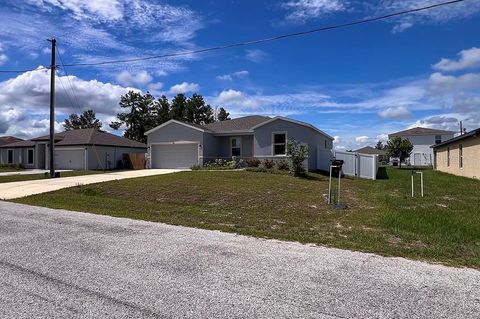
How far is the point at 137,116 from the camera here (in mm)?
61906

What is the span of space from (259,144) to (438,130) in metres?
39.1

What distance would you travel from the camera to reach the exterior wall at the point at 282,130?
25453mm

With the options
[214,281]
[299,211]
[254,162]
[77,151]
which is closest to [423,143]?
[254,162]

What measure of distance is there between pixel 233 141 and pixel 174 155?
4673mm

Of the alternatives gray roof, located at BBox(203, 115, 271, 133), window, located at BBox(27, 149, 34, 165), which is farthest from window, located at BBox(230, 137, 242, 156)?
window, located at BBox(27, 149, 34, 165)

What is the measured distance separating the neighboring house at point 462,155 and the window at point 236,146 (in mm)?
15150

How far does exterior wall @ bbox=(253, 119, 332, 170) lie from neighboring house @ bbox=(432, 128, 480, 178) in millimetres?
9573

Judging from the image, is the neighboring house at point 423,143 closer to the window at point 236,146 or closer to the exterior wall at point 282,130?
the exterior wall at point 282,130

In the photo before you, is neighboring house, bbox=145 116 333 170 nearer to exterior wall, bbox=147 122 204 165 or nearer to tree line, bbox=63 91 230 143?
exterior wall, bbox=147 122 204 165

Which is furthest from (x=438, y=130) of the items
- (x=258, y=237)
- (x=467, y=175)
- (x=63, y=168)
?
(x=258, y=237)

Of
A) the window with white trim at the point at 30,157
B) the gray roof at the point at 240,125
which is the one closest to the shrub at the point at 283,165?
the gray roof at the point at 240,125

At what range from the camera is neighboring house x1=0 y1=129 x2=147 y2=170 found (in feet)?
118

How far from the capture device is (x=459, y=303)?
170 inches

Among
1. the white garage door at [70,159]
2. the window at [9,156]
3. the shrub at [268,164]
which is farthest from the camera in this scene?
the window at [9,156]
